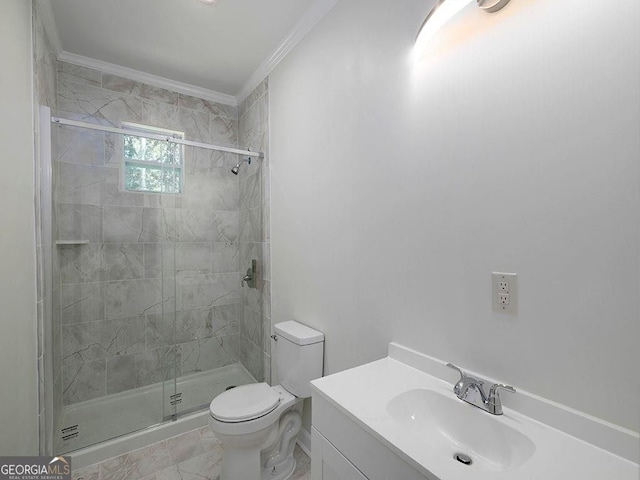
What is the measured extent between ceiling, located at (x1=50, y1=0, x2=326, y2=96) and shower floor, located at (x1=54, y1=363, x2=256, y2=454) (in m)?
2.53

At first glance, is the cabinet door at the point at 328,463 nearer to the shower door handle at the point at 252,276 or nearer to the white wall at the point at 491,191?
the white wall at the point at 491,191

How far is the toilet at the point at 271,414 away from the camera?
5.04 feet

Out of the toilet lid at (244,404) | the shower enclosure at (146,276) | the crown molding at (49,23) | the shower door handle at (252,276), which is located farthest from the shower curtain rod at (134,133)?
the toilet lid at (244,404)

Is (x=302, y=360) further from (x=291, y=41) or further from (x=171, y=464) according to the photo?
(x=291, y=41)

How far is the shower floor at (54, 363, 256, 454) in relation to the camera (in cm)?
195

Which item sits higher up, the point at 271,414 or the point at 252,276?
the point at 252,276

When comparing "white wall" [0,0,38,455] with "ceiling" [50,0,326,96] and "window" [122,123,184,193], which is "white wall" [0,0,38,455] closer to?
"ceiling" [50,0,326,96]

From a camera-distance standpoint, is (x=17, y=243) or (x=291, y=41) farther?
(x=291, y=41)

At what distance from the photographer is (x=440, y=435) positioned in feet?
3.22

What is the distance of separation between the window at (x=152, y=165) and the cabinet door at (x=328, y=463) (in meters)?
2.06

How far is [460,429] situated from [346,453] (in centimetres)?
37

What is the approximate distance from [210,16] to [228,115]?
115 cm

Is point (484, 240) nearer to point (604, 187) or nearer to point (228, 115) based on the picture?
point (604, 187)

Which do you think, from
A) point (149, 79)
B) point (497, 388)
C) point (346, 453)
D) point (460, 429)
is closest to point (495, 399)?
→ point (497, 388)
